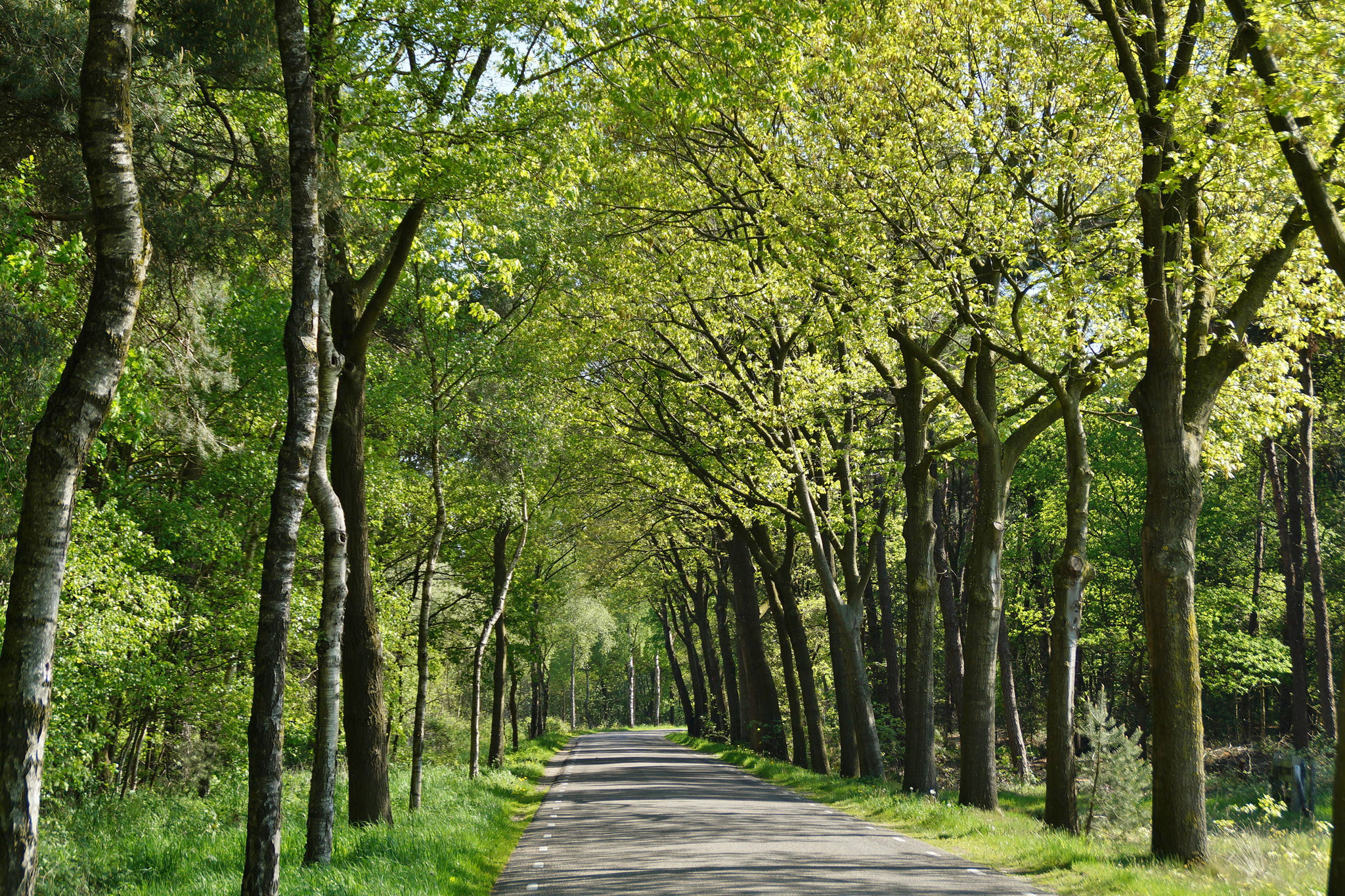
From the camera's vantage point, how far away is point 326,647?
864 centimetres

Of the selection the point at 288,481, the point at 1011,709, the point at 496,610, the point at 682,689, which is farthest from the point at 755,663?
the point at 682,689

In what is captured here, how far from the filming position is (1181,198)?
987 centimetres

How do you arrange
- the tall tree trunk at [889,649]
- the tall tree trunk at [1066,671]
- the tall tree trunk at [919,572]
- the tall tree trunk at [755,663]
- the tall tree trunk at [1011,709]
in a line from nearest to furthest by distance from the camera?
the tall tree trunk at [1066,671]
the tall tree trunk at [919,572]
the tall tree trunk at [1011,709]
the tall tree trunk at [755,663]
the tall tree trunk at [889,649]

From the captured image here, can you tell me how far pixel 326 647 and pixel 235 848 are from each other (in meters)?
3.44

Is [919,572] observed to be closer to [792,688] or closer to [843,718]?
[843,718]

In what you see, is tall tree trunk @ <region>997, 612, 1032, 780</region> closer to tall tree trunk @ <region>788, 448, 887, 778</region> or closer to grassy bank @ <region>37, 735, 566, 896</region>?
tall tree trunk @ <region>788, 448, 887, 778</region>

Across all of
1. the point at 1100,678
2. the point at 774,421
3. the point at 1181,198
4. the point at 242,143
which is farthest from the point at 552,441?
the point at 1100,678

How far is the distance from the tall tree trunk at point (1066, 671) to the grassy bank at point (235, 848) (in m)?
6.81

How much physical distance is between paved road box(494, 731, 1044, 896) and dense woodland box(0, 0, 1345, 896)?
6.84 feet

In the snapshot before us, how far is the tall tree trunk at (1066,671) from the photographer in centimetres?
1183

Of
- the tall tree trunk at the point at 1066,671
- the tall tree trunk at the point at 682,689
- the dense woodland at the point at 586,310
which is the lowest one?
the tall tree trunk at the point at 682,689

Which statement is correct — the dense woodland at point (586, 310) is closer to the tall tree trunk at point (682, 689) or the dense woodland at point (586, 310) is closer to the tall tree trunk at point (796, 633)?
the tall tree trunk at point (796, 633)

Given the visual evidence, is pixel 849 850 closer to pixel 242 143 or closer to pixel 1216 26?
pixel 1216 26

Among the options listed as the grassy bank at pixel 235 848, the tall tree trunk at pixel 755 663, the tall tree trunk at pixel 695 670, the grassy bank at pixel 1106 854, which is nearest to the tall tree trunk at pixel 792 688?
the tall tree trunk at pixel 755 663
